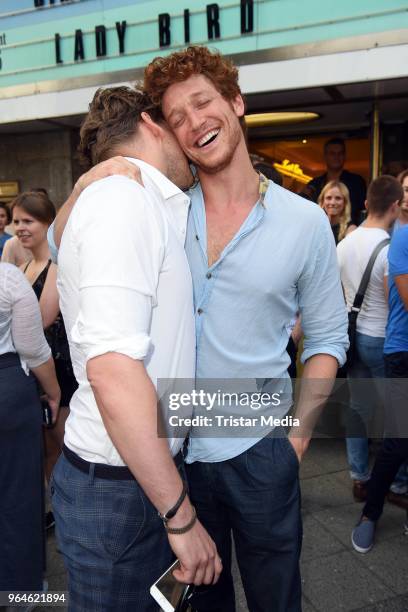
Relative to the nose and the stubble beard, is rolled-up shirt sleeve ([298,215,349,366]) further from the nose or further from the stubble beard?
the nose

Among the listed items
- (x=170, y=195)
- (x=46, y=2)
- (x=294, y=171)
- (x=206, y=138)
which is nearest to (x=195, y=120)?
(x=206, y=138)

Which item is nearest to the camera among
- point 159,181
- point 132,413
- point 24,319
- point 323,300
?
point 132,413

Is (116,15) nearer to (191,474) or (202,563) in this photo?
(191,474)

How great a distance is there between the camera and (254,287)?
1645 mm

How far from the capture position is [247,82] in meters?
5.99

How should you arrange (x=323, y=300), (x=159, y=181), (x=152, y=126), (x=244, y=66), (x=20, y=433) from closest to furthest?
(x=159, y=181) → (x=152, y=126) → (x=323, y=300) → (x=20, y=433) → (x=244, y=66)

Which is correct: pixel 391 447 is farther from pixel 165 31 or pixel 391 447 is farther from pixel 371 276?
pixel 165 31

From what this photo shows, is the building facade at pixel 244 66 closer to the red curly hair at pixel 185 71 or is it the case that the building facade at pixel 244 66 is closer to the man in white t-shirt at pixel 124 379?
the red curly hair at pixel 185 71

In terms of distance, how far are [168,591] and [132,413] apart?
0.46m

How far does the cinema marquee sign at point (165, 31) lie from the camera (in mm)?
6062

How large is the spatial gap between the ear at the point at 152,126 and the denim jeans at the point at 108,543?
3.43 ft

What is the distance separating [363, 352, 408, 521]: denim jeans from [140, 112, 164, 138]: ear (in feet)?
6.88

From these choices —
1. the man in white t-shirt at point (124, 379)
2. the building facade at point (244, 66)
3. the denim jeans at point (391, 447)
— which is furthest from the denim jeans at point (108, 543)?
the building facade at point (244, 66)

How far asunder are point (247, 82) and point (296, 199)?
4.79 metres
